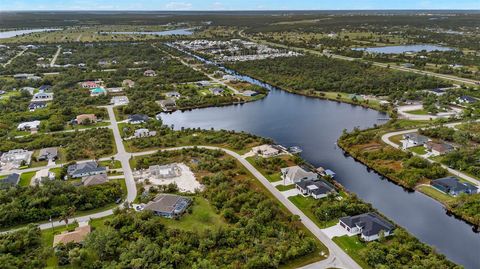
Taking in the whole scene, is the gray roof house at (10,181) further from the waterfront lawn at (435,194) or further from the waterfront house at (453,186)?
the waterfront house at (453,186)

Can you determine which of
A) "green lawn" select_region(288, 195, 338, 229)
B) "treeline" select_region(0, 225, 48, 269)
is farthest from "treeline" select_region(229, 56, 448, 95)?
"treeline" select_region(0, 225, 48, 269)

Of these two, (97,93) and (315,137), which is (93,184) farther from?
(97,93)

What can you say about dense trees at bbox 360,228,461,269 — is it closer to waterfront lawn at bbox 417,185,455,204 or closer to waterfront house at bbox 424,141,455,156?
waterfront lawn at bbox 417,185,455,204

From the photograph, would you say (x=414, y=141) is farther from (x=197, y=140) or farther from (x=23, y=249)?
(x=23, y=249)

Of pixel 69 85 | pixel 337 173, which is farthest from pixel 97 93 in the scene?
pixel 337 173

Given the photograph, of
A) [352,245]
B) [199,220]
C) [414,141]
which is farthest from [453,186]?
[199,220]

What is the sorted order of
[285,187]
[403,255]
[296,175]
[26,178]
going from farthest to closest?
[26,178] < [296,175] < [285,187] < [403,255]
